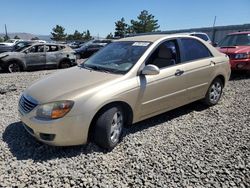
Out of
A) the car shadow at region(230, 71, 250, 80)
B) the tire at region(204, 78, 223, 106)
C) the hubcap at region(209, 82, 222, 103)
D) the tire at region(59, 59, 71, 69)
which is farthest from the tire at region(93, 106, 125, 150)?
→ the tire at region(59, 59, 71, 69)

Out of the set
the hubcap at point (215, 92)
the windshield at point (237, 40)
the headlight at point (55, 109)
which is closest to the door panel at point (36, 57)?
the windshield at point (237, 40)

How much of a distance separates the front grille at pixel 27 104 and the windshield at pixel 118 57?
3.90 ft

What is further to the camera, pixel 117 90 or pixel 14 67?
pixel 14 67

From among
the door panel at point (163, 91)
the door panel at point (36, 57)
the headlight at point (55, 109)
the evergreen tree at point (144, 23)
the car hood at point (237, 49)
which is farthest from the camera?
the evergreen tree at point (144, 23)

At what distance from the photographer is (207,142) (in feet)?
12.8

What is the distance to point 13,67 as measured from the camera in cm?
1162

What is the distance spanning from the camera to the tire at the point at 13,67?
11.5 metres

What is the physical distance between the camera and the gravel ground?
2975 millimetres

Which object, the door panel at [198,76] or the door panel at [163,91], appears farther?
the door panel at [198,76]

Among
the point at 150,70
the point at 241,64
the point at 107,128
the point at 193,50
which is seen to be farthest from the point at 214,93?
the point at 241,64

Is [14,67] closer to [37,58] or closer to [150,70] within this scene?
[37,58]

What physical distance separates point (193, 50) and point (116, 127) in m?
2.32

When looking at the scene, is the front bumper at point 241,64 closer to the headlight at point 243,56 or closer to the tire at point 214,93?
the headlight at point 243,56

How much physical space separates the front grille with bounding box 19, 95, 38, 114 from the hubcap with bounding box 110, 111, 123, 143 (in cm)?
109
